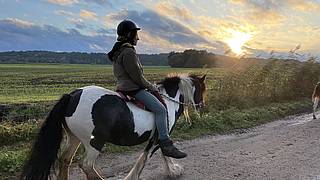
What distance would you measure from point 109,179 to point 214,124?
5.69m

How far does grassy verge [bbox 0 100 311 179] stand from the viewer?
7.14 m

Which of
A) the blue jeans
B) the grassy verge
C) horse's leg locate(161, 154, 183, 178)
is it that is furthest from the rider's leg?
the grassy verge

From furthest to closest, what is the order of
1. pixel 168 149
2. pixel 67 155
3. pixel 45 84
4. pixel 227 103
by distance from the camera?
pixel 45 84, pixel 227 103, pixel 168 149, pixel 67 155

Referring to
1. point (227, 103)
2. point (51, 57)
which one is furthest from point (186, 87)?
point (51, 57)

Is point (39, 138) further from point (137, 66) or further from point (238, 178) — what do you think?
point (238, 178)

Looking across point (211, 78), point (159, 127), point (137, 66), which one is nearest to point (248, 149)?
point (159, 127)

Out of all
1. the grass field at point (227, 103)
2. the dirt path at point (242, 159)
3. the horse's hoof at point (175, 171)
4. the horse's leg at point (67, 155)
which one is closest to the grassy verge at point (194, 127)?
the grass field at point (227, 103)

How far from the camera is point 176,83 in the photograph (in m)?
6.85

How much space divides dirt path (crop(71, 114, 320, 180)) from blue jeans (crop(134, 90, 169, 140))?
98cm

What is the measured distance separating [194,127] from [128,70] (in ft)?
18.4

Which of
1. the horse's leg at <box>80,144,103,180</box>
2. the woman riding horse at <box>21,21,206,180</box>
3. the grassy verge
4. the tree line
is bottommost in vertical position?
the tree line

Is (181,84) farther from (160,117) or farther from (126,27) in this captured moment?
(126,27)

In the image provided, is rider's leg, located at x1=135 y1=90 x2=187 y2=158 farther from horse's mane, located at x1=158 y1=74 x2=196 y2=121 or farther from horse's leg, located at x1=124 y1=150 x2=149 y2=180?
horse's mane, located at x1=158 y1=74 x2=196 y2=121

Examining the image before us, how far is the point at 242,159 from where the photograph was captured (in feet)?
26.1
